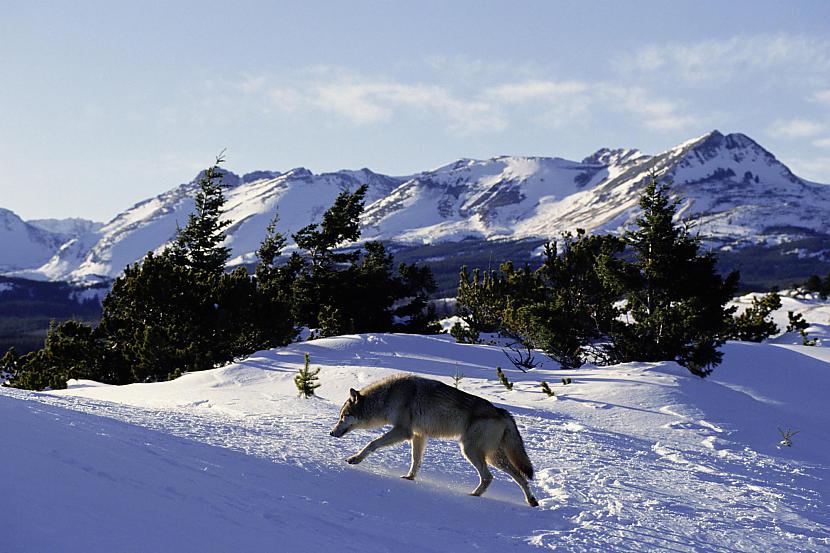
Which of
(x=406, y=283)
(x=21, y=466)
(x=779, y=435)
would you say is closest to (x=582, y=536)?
(x=21, y=466)

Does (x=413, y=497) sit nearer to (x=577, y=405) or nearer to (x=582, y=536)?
(x=582, y=536)

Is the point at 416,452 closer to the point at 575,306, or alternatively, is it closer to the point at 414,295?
the point at 575,306

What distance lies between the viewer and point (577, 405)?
13273 millimetres

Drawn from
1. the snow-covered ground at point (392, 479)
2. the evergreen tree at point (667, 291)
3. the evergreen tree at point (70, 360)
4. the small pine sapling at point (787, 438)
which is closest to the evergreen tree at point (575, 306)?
the evergreen tree at point (667, 291)

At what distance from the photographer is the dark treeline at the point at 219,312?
966 inches

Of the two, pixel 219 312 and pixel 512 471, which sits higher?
pixel 219 312

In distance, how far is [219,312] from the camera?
81.9ft

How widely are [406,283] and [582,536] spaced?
33728 mm

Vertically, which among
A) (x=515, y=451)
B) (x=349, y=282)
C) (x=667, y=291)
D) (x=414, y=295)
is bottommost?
(x=515, y=451)

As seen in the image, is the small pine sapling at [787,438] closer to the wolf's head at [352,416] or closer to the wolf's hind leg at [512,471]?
the wolf's hind leg at [512,471]

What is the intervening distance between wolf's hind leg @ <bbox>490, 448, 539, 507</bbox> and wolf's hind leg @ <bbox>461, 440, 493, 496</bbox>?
0.13m

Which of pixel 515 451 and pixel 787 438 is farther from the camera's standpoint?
pixel 787 438

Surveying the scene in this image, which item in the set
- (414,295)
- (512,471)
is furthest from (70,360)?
(512,471)

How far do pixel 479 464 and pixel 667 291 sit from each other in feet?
55.6
